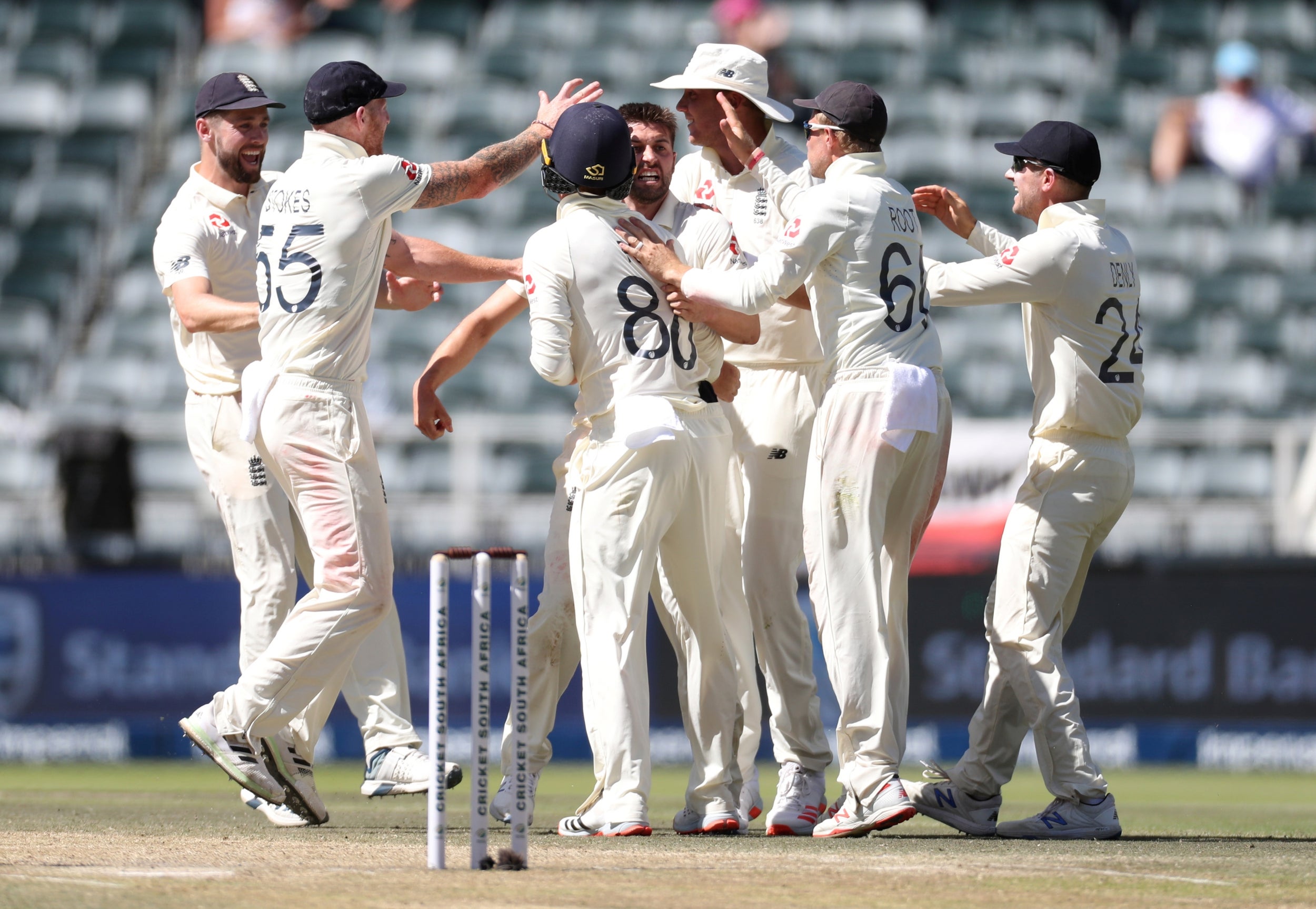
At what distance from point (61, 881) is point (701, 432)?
2.45m

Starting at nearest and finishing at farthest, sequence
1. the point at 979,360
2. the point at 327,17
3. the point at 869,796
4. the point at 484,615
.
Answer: the point at 484,615 < the point at 869,796 < the point at 979,360 < the point at 327,17

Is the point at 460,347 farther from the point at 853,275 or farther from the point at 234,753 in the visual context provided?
the point at 234,753

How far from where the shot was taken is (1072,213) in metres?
6.80

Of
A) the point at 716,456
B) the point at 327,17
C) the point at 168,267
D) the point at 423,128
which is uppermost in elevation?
the point at 327,17

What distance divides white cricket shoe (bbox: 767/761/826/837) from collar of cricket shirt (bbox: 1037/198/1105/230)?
214 centimetres

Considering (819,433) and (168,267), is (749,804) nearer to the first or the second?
(819,433)

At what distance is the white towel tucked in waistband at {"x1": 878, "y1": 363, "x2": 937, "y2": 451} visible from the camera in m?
6.30

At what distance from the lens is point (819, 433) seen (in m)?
6.45

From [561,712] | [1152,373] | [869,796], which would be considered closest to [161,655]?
[561,712]

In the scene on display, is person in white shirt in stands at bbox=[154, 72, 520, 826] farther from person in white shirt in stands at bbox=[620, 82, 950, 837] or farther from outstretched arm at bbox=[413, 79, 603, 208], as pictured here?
person in white shirt in stands at bbox=[620, 82, 950, 837]

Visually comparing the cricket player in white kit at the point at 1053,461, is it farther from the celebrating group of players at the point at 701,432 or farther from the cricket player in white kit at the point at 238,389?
the cricket player in white kit at the point at 238,389

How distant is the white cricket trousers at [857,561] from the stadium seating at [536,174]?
24.9ft

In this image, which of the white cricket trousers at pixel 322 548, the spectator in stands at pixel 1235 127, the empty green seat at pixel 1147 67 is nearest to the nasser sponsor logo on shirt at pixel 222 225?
the white cricket trousers at pixel 322 548

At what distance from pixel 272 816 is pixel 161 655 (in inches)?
201
